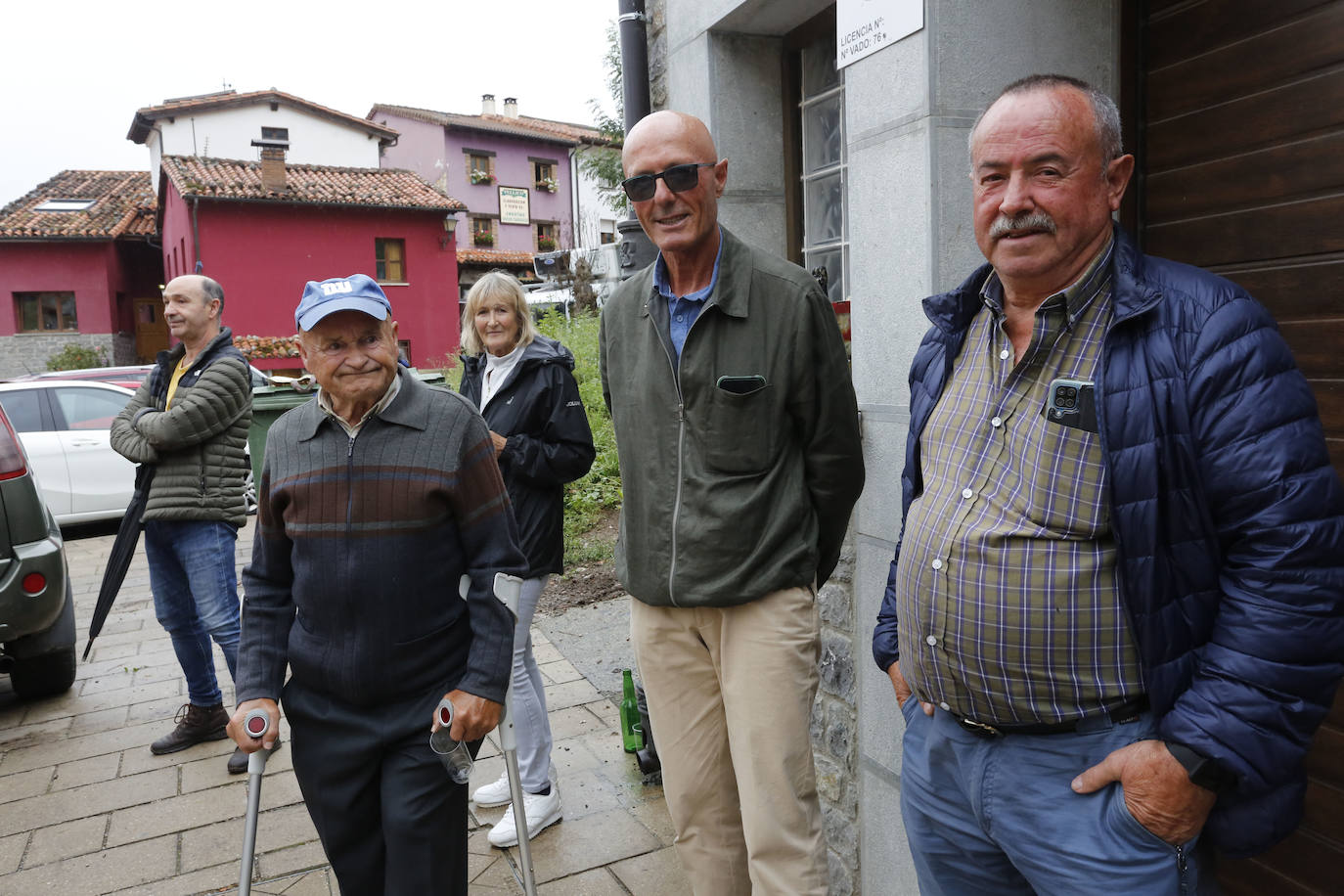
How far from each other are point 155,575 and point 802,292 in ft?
12.4

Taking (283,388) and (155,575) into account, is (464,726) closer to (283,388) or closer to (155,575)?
(155,575)

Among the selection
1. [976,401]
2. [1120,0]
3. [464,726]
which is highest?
[1120,0]

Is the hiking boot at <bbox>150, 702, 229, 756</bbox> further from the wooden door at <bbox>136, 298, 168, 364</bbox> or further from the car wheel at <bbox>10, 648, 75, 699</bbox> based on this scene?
the wooden door at <bbox>136, 298, 168, 364</bbox>

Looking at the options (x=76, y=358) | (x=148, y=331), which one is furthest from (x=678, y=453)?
(x=148, y=331)

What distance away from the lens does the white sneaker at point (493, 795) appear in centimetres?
412

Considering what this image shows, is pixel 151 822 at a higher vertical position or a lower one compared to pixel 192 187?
lower

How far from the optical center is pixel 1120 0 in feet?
8.96

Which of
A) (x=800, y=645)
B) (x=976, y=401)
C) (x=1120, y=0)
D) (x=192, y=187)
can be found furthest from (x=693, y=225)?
(x=192, y=187)

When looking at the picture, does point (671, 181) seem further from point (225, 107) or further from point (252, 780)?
point (225, 107)

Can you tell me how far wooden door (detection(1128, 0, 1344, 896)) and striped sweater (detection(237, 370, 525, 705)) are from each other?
6.46ft

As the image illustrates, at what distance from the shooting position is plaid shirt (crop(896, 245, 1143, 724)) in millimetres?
1724

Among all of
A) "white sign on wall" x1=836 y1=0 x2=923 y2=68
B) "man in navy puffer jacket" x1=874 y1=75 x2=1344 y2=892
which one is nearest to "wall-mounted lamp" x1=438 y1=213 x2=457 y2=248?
"white sign on wall" x1=836 y1=0 x2=923 y2=68

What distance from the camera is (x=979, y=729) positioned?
6.20 feet

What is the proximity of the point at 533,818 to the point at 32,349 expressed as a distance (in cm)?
3742
